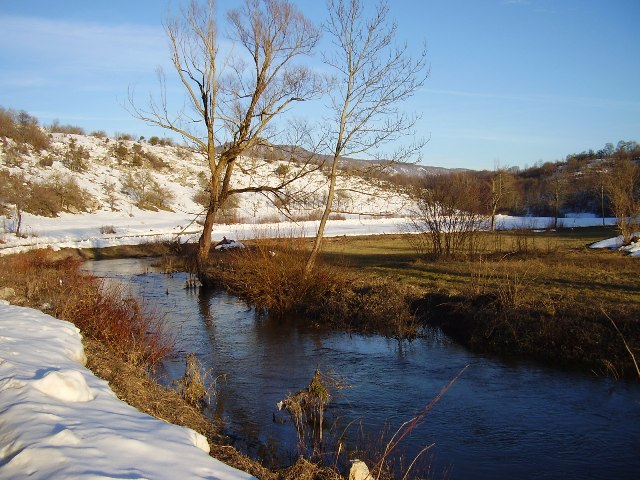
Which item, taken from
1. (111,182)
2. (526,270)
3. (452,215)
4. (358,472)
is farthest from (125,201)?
(358,472)

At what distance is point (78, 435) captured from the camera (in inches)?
184

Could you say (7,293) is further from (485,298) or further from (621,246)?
(621,246)

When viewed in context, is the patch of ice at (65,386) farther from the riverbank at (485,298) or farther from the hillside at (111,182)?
the hillside at (111,182)

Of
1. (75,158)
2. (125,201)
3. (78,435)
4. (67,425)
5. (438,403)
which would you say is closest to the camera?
(78,435)

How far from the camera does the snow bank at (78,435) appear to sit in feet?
13.7

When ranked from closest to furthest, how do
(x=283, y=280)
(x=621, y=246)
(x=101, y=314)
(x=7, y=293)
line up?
(x=101, y=314) < (x=7, y=293) < (x=283, y=280) < (x=621, y=246)

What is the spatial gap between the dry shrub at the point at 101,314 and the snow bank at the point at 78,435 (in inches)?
114

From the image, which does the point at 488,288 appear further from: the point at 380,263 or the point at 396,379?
the point at 380,263

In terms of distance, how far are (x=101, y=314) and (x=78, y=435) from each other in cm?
662

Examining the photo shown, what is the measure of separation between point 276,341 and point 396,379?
3.90 m

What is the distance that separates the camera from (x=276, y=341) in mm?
13016

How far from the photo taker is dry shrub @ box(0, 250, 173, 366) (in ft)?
32.7

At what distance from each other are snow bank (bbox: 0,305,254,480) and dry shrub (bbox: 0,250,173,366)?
2.89 metres

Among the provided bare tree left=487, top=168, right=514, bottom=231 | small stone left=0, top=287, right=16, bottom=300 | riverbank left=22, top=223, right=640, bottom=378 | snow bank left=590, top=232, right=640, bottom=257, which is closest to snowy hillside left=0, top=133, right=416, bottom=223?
bare tree left=487, top=168, right=514, bottom=231
